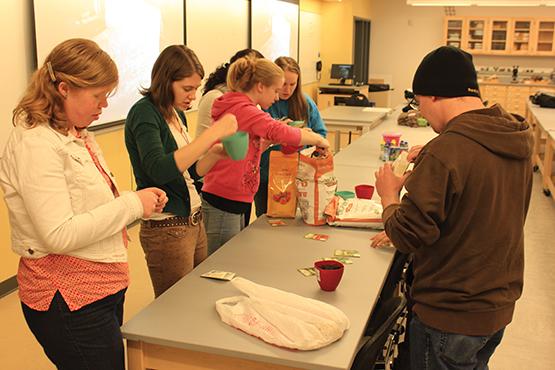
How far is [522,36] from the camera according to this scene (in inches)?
458

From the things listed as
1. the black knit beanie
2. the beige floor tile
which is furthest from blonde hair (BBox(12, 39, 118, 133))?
the beige floor tile

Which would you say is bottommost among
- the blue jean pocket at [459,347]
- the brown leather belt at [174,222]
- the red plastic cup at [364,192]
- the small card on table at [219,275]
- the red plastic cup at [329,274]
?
the blue jean pocket at [459,347]

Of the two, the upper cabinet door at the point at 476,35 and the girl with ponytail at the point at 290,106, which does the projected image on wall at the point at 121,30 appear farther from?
the upper cabinet door at the point at 476,35

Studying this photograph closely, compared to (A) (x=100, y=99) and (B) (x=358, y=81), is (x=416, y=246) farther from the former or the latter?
(B) (x=358, y=81)

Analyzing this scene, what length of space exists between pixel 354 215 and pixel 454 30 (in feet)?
34.6

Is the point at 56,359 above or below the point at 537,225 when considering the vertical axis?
above

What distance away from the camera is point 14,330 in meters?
3.17

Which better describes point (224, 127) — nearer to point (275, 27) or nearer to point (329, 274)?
point (329, 274)

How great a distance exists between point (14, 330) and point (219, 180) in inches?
→ 60.5

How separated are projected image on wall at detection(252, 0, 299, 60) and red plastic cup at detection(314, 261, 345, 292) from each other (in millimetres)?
5936

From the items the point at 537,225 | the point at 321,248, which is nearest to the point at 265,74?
the point at 321,248

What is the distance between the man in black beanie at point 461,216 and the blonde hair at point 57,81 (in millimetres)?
841

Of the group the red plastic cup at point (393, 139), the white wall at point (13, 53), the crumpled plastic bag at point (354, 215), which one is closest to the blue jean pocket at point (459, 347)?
the crumpled plastic bag at point (354, 215)

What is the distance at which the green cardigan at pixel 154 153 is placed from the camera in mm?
1971
